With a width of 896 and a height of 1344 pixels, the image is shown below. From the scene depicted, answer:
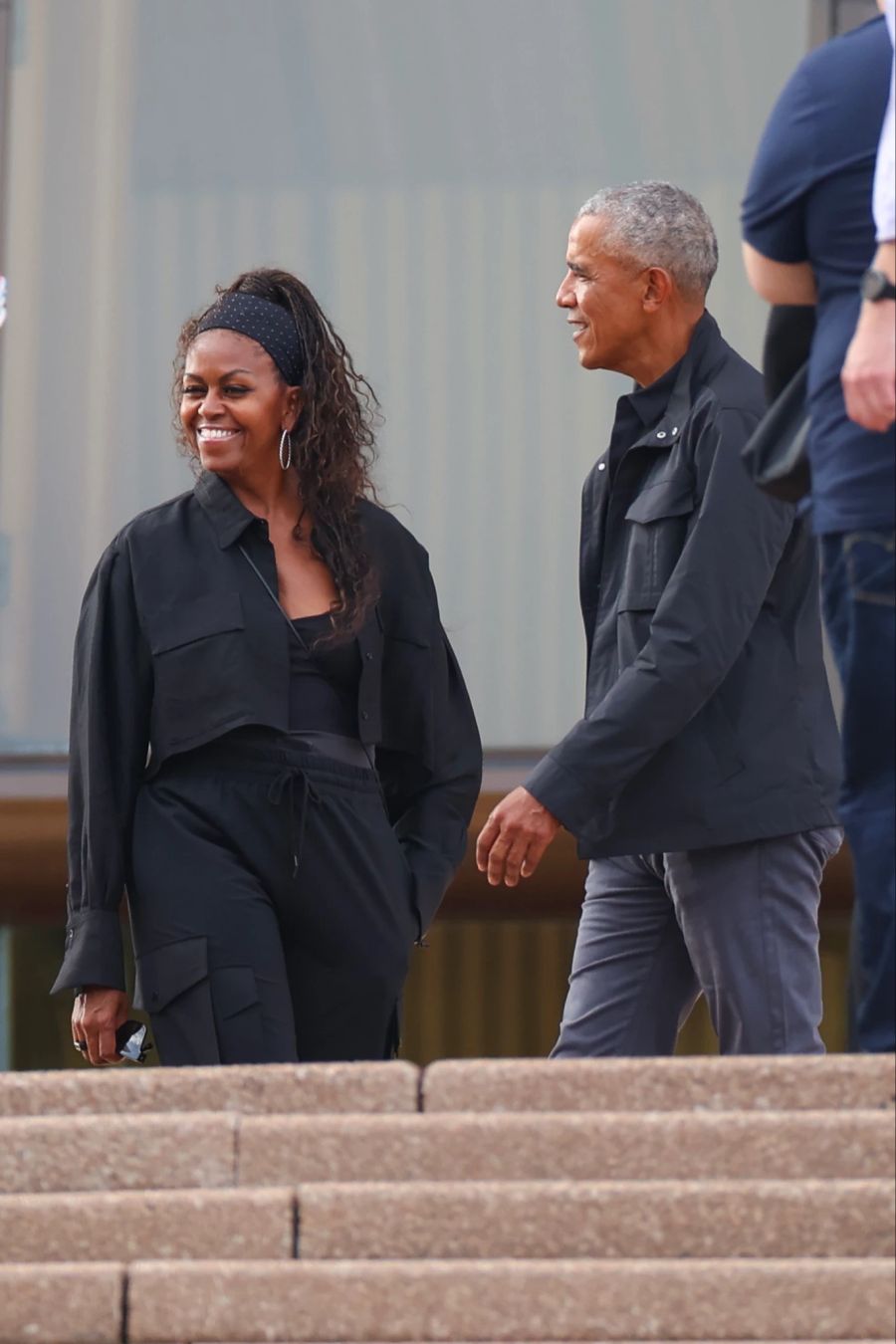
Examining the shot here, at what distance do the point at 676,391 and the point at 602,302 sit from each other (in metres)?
0.22

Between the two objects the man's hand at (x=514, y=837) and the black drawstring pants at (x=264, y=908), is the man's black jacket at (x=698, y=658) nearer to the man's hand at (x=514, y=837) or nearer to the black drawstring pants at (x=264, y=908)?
the man's hand at (x=514, y=837)

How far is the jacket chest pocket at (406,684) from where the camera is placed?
13.9 ft

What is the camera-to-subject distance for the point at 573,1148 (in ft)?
8.82

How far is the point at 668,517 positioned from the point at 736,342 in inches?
154

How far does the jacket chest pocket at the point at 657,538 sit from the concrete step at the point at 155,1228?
1706mm

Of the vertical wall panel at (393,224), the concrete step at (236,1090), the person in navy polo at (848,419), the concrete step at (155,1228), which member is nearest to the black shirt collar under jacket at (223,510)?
the person in navy polo at (848,419)

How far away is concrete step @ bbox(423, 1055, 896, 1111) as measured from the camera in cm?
284

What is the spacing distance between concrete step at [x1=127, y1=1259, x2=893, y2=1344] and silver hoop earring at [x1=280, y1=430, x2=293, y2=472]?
2077 mm

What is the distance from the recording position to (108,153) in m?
7.77

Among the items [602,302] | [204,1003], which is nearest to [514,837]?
[204,1003]

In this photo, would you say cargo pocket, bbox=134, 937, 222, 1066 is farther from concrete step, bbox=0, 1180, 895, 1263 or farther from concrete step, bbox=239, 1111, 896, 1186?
concrete step, bbox=0, 1180, 895, 1263

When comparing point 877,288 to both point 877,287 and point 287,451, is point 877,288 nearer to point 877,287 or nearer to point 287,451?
point 877,287

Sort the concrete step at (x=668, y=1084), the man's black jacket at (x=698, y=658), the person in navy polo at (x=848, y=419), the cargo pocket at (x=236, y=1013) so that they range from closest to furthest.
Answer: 1. the concrete step at (x=668, y=1084)
2. the person in navy polo at (x=848, y=419)
3. the cargo pocket at (x=236, y=1013)
4. the man's black jacket at (x=698, y=658)

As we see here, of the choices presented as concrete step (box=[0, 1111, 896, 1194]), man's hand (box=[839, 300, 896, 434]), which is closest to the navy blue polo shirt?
man's hand (box=[839, 300, 896, 434])
